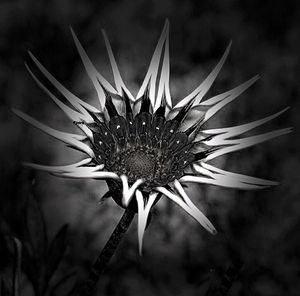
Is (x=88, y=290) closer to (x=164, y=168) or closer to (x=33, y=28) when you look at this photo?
(x=164, y=168)

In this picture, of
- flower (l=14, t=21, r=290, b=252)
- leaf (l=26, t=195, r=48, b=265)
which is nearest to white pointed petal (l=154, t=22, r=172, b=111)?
flower (l=14, t=21, r=290, b=252)

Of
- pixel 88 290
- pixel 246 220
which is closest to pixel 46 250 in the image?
pixel 88 290

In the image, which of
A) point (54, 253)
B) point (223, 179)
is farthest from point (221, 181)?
point (54, 253)

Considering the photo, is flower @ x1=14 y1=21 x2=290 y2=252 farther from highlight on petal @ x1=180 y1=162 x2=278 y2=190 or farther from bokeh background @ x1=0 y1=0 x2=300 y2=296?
bokeh background @ x1=0 y1=0 x2=300 y2=296

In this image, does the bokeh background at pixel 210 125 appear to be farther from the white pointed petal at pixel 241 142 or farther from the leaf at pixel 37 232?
the white pointed petal at pixel 241 142

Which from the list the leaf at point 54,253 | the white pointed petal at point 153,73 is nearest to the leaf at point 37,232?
the leaf at point 54,253

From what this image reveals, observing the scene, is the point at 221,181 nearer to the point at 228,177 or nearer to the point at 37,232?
the point at 228,177

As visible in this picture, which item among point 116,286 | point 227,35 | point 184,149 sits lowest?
point 116,286
